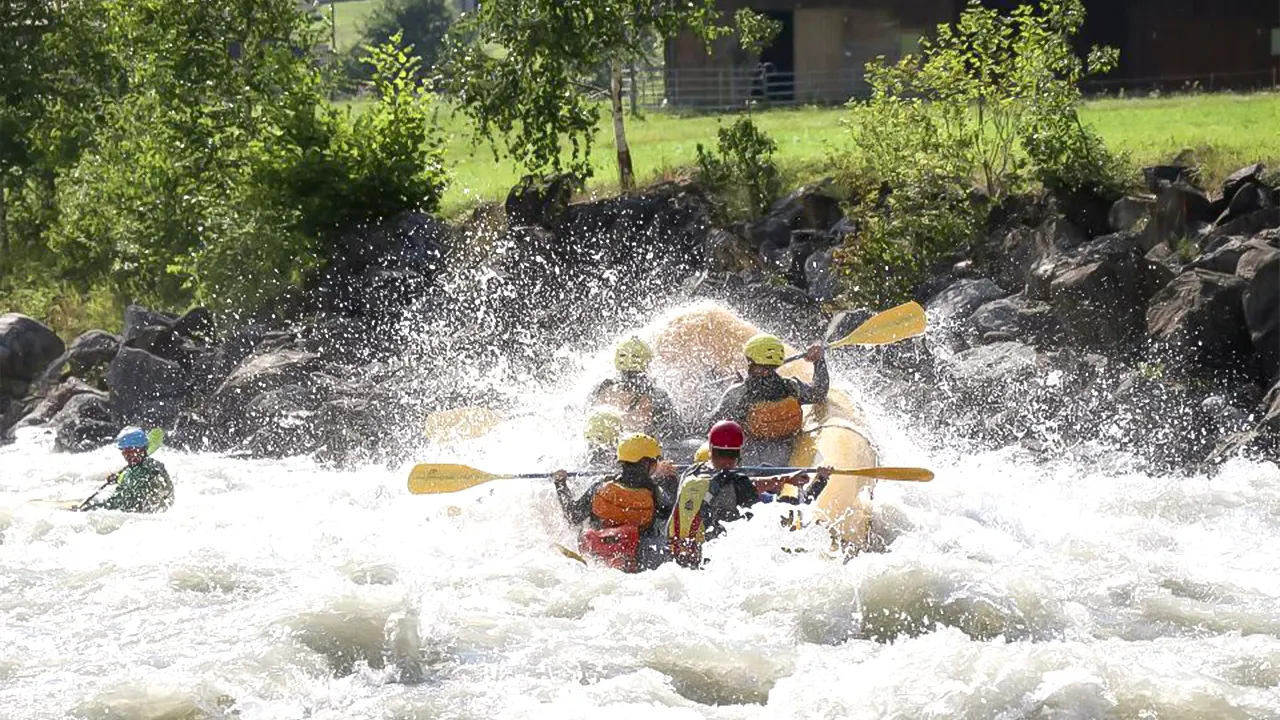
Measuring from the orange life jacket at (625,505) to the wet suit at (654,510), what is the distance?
0.01 m

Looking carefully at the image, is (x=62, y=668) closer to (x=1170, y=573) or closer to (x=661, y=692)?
(x=661, y=692)

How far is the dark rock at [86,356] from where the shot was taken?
16250 millimetres

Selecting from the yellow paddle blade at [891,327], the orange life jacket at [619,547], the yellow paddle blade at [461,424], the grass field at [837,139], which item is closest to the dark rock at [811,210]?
the grass field at [837,139]

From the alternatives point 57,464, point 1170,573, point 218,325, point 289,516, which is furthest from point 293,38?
point 1170,573

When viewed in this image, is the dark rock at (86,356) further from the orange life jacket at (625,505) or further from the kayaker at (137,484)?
the orange life jacket at (625,505)

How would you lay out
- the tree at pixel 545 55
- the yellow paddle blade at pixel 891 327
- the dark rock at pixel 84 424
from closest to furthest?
the yellow paddle blade at pixel 891 327, the dark rock at pixel 84 424, the tree at pixel 545 55

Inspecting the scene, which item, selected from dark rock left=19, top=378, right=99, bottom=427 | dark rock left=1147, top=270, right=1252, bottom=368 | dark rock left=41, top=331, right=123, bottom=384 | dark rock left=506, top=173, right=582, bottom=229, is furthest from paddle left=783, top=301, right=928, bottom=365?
dark rock left=41, top=331, right=123, bottom=384

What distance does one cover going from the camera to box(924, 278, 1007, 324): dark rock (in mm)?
13422

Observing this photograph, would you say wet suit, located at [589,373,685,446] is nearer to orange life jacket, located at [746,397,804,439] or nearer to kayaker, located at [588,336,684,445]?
kayaker, located at [588,336,684,445]

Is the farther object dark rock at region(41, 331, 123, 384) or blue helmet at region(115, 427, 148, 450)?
dark rock at region(41, 331, 123, 384)

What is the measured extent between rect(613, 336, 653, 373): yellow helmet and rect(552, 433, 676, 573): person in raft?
5.52 ft

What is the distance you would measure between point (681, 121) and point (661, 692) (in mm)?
17366

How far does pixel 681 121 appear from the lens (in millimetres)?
24234

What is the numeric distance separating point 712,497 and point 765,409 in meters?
1.28
